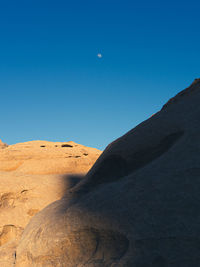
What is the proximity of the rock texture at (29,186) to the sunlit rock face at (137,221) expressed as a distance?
0.73 meters

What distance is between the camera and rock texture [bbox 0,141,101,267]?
173 inches

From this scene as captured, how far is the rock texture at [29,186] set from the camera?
14.5 ft

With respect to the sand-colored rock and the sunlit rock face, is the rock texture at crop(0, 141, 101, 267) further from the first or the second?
the sunlit rock face

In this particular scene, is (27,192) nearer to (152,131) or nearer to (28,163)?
(152,131)

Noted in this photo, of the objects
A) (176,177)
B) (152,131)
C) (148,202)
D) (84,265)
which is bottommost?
(84,265)

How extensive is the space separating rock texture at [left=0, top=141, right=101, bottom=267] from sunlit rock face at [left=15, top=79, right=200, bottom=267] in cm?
73

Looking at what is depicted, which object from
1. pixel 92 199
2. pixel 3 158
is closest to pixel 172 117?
pixel 92 199

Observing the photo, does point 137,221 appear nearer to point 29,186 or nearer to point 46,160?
point 29,186

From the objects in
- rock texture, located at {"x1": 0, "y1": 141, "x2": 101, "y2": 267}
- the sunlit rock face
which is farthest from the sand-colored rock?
the sunlit rock face

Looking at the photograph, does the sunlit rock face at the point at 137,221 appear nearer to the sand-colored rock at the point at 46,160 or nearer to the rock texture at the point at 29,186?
the rock texture at the point at 29,186

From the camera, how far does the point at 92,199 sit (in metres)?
2.71

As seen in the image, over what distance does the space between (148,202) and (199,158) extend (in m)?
0.74

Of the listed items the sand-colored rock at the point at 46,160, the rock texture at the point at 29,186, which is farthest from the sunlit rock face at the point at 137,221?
the sand-colored rock at the point at 46,160

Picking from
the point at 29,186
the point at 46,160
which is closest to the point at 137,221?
the point at 29,186
